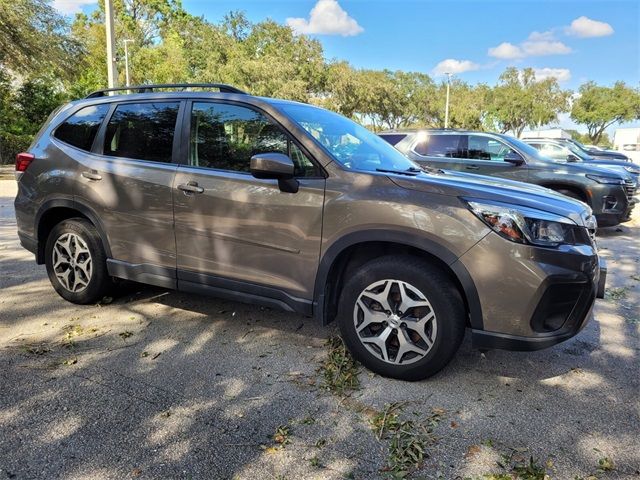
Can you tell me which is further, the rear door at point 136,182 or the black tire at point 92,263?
the black tire at point 92,263

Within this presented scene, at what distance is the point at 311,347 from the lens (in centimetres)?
367

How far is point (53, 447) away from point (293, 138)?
222 cm

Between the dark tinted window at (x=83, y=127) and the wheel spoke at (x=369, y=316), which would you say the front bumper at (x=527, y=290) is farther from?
the dark tinted window at (x=83, y=127)

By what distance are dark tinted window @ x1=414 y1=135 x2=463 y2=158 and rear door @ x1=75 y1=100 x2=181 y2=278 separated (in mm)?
5852

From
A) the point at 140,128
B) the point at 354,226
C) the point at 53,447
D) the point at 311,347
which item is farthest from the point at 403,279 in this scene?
the point at 140,128

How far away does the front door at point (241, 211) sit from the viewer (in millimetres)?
3252

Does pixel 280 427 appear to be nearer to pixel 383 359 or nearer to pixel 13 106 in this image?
pixel 383 359

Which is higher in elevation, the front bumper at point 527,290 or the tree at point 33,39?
the tree at point 33,39

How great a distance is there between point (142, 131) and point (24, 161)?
131 cm

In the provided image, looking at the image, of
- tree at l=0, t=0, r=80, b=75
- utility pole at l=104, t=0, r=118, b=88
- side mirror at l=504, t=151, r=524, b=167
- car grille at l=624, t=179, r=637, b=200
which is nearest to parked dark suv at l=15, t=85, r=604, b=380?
side mirror at l=504, t=151, r=524, b=167

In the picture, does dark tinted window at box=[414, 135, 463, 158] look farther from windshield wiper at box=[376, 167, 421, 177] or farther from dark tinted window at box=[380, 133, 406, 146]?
windshield wiper at box=[376, 167, 421, 177]

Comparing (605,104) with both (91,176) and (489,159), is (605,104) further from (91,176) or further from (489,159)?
(91,176)

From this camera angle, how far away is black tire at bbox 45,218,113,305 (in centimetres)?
413

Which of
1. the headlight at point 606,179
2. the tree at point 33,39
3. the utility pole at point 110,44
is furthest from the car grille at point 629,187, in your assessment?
the tree at point 33,39
